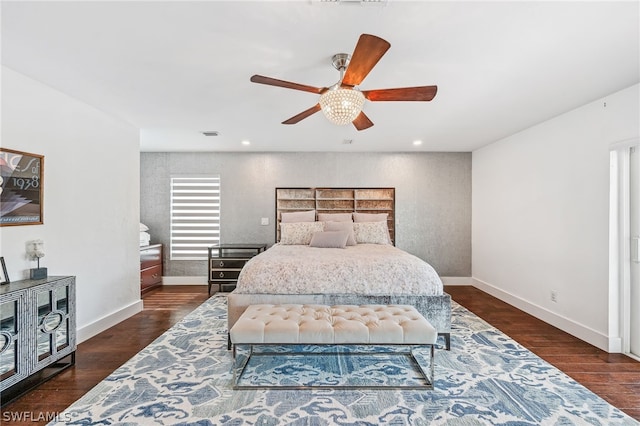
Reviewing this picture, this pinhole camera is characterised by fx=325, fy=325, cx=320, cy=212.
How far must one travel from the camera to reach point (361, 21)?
1887 mm

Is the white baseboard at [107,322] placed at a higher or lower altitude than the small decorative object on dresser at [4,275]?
lower

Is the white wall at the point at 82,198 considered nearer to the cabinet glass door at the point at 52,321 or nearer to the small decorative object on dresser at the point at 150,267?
the cabinet glass door at the point at 52,321

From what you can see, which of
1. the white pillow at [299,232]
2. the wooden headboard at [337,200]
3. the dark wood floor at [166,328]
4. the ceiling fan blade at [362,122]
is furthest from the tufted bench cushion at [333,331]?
the wooden headboard at [337,200]

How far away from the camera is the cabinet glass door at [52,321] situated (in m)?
2.45

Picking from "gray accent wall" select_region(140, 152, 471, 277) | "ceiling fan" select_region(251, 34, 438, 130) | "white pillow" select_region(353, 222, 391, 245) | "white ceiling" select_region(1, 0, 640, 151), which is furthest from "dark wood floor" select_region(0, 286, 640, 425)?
"ceiling fan" select_region(251, 34, 438, 130)

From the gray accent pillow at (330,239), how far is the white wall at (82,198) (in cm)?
238

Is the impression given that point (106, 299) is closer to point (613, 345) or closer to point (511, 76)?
point (511, 76)

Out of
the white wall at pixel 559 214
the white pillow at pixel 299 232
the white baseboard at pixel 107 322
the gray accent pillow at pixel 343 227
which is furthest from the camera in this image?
the white pillow at pixel 299 232

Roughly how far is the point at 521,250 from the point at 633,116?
6.84 feet

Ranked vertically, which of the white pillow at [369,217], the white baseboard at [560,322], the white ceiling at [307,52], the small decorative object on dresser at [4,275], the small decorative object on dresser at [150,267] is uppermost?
the white ceiling at [307,52]

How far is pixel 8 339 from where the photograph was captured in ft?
7.15

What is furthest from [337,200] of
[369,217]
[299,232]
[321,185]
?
[299,232]

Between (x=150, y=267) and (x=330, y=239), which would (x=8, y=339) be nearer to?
(x=330, y=239)

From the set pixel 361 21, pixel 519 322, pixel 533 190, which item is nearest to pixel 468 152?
pixel 533 190
